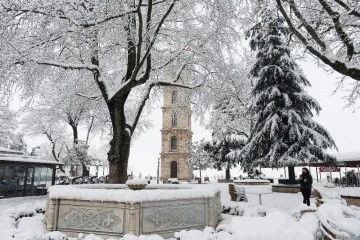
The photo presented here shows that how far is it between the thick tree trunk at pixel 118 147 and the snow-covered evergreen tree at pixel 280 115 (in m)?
12.2

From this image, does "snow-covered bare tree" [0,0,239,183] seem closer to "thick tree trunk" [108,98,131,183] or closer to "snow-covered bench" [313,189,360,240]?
"thick tree trunk" [108,98,131,183]

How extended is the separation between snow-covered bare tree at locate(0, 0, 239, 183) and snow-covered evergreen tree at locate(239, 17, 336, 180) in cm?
834

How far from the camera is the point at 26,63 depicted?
1222 centimetres

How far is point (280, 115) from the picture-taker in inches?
904

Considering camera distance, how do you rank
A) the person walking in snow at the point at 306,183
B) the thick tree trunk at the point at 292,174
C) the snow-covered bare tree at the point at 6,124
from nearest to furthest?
the person walking in snow at the point at 306,183 < the thick tree trunk at the point at 292,174 < the snow-covered bare tree at the point at 6,124

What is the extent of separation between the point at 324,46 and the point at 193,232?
767cm

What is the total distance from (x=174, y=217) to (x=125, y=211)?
1.45 metres

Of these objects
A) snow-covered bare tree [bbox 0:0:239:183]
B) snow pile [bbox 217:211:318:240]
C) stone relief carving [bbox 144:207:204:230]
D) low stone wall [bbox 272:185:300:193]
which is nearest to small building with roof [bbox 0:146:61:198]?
snow-covered bare tree [bbox 0:0:239:183]

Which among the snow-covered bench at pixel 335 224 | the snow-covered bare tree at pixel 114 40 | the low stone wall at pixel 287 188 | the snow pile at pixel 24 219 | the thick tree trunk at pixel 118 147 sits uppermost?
the snow-covered bare tree at pixel 114 40

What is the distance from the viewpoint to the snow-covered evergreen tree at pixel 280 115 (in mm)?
21531

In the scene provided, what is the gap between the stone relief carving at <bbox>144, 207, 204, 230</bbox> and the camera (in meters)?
8.25

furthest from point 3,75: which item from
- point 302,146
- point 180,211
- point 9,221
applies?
point 302,146

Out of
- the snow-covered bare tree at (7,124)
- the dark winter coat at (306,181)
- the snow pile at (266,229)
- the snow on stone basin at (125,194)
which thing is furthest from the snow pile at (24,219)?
the snow-covered bare tree at (7,124)

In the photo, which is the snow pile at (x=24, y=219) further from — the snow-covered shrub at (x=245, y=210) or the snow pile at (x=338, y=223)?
the snow-covered shrub at (x=245, y=210)
